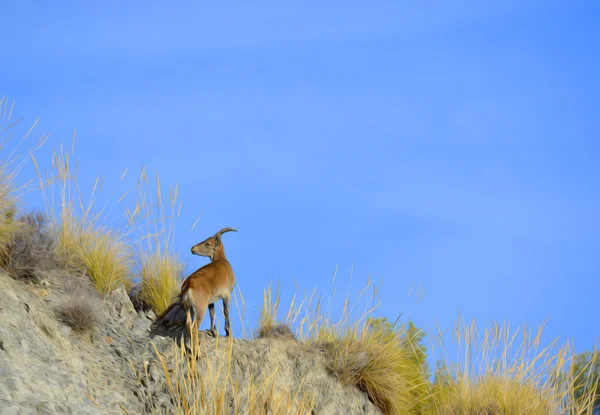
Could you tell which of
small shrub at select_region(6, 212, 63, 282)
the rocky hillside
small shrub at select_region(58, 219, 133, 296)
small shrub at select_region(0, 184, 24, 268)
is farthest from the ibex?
small shrub at select_region(0, 184, 24, 268)

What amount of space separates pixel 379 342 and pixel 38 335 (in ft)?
17.1

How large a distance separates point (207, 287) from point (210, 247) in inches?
48.5

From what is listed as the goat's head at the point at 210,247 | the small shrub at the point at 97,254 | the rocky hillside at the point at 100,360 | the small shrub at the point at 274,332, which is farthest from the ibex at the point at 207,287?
the small shrub at the point at 274,332

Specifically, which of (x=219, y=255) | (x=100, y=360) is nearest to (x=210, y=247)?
(x=219, y=255)

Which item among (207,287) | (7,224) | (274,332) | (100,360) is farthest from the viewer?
(274,332)

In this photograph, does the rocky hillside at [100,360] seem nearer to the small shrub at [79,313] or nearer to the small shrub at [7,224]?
the small shrub at [79,313]

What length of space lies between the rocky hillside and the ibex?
0.34 metres

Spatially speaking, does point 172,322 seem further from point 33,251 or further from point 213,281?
point 33,251

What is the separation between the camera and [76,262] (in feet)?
30.8

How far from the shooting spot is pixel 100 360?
8133 millimetres

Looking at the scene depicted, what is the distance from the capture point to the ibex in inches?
327

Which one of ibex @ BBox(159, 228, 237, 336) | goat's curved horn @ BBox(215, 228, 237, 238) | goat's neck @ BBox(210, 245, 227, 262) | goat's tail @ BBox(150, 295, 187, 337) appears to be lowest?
goat's tail @ BBox(150, 295, 187, 337)

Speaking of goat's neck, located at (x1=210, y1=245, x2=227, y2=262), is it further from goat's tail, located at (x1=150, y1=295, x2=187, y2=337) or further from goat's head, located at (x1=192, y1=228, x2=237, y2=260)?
goat's tail, located at (x1=150, y1=295, x2=187, y2=337)

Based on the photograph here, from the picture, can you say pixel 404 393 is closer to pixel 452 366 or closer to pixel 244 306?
pixel 452 366
